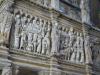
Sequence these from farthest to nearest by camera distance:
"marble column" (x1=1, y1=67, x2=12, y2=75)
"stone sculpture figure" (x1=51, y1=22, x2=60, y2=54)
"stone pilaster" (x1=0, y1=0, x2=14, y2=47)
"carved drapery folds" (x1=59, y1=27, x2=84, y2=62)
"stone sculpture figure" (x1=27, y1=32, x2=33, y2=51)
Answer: "carved drapery folds" (x1=59, y1=27, x2=84, y2=62), "stone sculpture figure" (x1=51, y1=22, x2=60, y2=54), "stone sculpture figure" (x1=27, y1=32, x2=33, y2=51), "stone pilaster" (x1=0, y1=0, x2=14, y2=47), "marble column" (x1=1, y1=67, x2=12, y2=75)

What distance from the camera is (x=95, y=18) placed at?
10.2 m

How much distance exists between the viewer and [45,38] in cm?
706

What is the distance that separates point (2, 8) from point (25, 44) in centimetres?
144

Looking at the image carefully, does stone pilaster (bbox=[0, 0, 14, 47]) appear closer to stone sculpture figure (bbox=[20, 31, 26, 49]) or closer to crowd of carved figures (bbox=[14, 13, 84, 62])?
crowd of carved figures (bbox=[14, 13, 84, 62])

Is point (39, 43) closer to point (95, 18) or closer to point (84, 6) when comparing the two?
point (84, 6)

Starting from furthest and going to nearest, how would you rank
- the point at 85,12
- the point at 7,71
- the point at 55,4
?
1. the point at 85,12
2. the point at 55,4
3. the point at 7,71

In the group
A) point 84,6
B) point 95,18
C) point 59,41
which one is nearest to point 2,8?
point 59,41

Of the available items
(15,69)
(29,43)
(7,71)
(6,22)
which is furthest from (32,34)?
(7,71)

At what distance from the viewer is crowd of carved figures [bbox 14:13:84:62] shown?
6516 millimetres

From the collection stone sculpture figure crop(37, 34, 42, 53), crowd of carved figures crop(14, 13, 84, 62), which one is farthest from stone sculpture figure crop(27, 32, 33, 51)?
stone sculpture figure crop(37, 34, 42, 53)

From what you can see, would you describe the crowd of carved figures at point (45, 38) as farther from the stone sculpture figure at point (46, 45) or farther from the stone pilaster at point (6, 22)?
the stone pilaster at point (6, 22)

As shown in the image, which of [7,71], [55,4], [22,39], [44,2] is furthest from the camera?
[55,4]

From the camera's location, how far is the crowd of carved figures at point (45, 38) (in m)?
6.52

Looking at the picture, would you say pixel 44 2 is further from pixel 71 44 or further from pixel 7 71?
pixel 7 71
